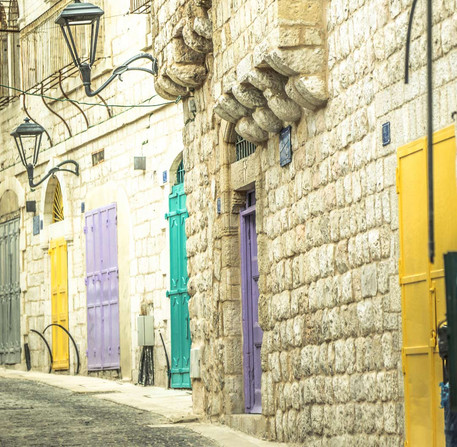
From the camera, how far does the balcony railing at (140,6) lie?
1641cm

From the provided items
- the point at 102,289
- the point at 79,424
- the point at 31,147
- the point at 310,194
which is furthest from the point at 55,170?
the point at 310,194

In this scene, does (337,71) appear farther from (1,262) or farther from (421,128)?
(1,262)

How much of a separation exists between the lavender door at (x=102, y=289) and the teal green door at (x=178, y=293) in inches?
80.1

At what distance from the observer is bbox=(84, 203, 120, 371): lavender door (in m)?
17.6

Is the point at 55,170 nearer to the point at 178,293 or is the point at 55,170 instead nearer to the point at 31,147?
the point at 31,147

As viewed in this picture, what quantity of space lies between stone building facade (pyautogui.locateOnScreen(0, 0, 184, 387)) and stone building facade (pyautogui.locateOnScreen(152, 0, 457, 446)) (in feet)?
11.4

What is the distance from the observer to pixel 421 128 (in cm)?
762

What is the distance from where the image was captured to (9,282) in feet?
75.8

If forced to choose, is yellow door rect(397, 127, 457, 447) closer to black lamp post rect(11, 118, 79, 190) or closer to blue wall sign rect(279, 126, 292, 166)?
blue wall sign rect(279, 126, 292, 166)

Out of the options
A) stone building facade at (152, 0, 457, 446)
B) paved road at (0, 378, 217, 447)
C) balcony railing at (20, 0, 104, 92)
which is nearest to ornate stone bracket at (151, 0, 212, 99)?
stone building facade at (152, 0, 457, 446)

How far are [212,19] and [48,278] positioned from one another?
33.3 ft

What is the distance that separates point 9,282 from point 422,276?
53.8 feet

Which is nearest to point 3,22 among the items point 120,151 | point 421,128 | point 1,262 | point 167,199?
point 1,262

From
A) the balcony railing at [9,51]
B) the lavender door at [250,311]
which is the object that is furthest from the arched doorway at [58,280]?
the lavender door at [250,311]
